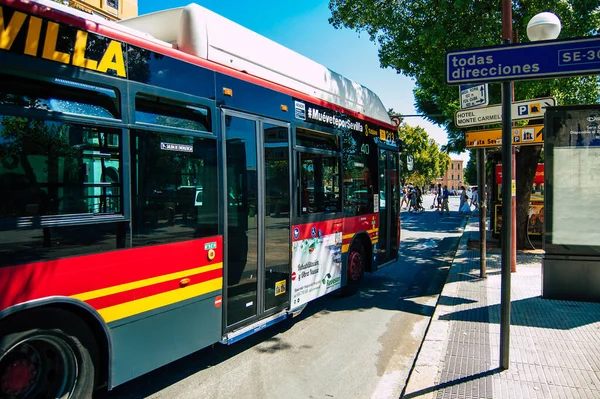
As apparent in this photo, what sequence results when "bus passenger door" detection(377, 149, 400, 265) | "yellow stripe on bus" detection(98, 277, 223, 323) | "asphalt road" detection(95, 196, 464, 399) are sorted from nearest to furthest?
"yellow stripe on bus" detection(98, 277, 223, 323)
"asphalt road" detection(95, 196, 464, 399)
"bus passenger door" detection(377, 149, 400, 265)

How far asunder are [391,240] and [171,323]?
5.77 m

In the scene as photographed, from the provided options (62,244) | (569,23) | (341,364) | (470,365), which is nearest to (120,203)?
(62,244)

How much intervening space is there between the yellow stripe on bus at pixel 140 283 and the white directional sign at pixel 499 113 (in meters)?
5.38

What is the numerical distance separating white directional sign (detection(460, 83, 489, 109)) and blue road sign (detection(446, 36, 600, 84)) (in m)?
3.37

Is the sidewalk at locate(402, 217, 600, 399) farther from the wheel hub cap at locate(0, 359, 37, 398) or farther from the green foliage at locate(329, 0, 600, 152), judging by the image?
the green foliage at locate(329, 0, 600, 152)

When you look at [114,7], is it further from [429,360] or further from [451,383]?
[451,383]

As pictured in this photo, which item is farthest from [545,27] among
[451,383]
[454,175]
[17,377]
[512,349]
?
[454,175]

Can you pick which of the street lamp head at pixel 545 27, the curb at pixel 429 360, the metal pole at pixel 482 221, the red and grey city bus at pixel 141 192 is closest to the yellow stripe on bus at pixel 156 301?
the red and grey city bus at pixel 141 192

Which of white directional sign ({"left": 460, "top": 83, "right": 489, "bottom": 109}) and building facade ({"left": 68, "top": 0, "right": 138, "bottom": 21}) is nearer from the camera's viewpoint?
white directional sign ({"left": 460, "top": 83, "right": 489, "bottom": 109})

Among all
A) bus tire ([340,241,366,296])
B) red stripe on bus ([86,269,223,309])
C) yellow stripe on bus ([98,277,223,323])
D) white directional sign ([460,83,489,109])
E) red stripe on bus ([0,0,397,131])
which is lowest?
bus tire ([340,241,366,296])

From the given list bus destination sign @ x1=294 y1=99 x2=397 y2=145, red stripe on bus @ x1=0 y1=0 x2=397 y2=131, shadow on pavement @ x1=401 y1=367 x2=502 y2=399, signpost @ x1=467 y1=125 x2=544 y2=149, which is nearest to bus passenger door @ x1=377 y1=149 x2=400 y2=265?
bus destination sign @ x1=294 y1=99 x2=397 y2=145

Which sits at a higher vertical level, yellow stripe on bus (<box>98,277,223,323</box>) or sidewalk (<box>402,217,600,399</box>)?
yellow stripe on bus (<box>98,277,223,323</box>)

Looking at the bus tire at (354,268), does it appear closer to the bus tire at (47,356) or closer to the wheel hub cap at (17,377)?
the bus tire at (47,356)

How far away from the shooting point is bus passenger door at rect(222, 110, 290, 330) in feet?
14.5
